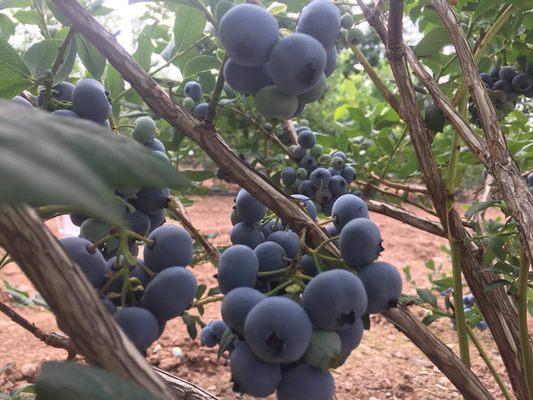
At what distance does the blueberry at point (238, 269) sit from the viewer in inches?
19.7

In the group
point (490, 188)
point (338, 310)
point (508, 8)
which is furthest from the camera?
point (490, 188)

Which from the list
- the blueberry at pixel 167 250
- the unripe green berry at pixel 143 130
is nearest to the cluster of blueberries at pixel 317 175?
the unripe green berry at pixel 143 130

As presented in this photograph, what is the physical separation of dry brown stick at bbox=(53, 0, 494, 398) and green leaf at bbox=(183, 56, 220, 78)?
21cm

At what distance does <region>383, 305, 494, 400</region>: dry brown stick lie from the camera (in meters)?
0.60

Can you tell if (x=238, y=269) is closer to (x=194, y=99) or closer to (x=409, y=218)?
(x=194, y=99)

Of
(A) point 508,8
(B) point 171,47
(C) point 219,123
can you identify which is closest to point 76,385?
(B) point 171,47

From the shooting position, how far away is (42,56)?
25.7 inches

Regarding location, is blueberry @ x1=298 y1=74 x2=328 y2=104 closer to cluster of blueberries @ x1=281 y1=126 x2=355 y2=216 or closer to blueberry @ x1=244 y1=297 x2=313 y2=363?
blueberry @ x1=244 y1=297 x2=313 y2=363

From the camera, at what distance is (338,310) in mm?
440

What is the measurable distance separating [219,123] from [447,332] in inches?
63.3

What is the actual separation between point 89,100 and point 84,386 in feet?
1.37

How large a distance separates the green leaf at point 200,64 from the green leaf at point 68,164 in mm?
486

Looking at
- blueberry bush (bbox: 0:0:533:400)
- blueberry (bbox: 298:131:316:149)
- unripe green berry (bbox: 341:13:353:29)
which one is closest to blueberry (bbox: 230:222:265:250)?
blueberry bush (bbox: 0:0:533:400)

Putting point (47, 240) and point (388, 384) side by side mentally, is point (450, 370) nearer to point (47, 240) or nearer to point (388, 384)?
point (47, 240)
